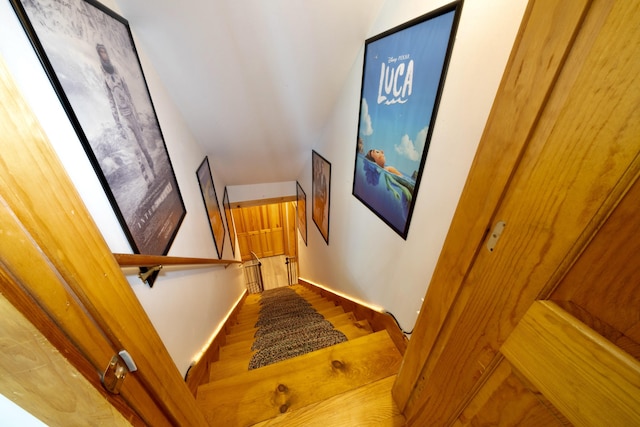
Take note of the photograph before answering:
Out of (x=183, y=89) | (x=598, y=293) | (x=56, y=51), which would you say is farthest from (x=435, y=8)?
(x=183, y=89)

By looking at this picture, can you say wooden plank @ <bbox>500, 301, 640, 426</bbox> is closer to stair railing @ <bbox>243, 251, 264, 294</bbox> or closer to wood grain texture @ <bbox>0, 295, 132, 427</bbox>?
wood grain texture @ <bbox>0, 295, 132, 427</bbox>

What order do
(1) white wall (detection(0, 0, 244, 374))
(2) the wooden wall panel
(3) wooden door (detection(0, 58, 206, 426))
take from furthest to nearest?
(2) the wooden wall panel < (1) white wall (detection(0, 0, 244, 374)) < (3) wooden door (detection(0, 58, 206, 426))

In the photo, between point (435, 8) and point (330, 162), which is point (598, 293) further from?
point (330, 162)

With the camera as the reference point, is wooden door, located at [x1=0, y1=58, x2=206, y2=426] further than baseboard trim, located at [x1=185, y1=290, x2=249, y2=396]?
No

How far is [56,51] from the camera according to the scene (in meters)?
0.62

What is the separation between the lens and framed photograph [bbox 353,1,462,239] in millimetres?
879

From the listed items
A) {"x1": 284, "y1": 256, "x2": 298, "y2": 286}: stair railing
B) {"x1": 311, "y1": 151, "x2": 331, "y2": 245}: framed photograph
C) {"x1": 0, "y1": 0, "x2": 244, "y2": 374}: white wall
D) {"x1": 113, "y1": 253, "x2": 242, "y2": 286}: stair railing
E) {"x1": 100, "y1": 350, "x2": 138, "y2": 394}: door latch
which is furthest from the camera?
{"x1": 284, "y1": 256, "x2": 298, "y2": 286}: stair railing

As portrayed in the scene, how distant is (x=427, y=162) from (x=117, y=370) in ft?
3.82

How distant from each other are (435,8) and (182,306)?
1802 mm

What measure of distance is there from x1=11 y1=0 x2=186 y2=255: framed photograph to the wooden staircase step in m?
0.75

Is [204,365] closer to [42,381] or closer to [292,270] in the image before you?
[42,381]

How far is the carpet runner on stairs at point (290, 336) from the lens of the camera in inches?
56.9

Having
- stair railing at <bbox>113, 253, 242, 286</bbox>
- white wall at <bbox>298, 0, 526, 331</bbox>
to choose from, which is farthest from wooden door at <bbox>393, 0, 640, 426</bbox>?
stair railing at <bbox>113, 253, 242, 286</bbox>

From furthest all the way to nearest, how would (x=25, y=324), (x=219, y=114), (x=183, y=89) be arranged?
1. (x=219, y=114)
2. (x=183, y=89)
3. (x=25, y=324)
